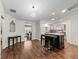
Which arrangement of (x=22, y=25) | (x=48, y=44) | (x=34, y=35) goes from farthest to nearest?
1. (x=34, y=35)
2. (x=22, y=25)
3. (x=48, y=44)

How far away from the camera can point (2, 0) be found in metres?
3.19

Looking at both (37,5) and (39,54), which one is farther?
(37,5)

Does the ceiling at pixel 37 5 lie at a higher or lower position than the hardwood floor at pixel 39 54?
higher

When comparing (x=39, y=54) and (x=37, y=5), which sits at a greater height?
(x=37, y=5)

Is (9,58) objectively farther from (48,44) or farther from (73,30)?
(73,30)

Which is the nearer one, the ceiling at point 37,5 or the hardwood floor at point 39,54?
the hardwood floor at point 39,54

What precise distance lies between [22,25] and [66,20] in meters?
5.19

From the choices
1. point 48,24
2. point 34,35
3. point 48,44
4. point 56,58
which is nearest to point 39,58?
point 56,58

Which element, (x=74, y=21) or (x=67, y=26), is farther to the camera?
(x=67, y=26)

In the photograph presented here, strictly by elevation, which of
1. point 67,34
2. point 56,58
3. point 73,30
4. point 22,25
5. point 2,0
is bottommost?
point 56,58

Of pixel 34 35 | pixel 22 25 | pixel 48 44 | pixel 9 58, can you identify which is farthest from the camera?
pixel 34 35

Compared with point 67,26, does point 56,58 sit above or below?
below

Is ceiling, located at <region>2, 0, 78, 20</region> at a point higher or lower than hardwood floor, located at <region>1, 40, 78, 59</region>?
higher

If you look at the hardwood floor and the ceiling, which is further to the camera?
the ceiling
